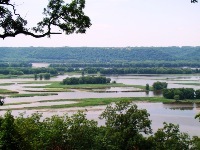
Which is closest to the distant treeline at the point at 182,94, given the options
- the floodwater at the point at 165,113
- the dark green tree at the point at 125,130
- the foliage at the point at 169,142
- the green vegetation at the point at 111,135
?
the floodwater at the point at 165,113

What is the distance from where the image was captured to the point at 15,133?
22.5 m

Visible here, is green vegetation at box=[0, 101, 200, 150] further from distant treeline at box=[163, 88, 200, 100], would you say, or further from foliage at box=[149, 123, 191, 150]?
distant treeline at box=[163, 88, 200, 100]

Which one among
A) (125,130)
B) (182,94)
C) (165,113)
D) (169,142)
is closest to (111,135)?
(125,130)

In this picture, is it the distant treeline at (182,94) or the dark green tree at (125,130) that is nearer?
the dark green tree at (125,130)

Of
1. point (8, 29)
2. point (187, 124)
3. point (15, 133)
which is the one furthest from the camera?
point (187, 124)

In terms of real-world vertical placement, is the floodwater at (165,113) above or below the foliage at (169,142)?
Result: below

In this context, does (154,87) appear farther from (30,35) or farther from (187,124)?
(30,35)

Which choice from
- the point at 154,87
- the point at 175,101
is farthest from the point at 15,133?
the point at 154,87

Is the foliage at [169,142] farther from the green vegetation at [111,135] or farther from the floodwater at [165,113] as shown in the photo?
the floodwater at [165,113]

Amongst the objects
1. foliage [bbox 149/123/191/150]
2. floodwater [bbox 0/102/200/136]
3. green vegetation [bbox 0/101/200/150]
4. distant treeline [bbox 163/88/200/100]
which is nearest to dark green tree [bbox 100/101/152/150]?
green vegetation [bbox 0/101/200/150]

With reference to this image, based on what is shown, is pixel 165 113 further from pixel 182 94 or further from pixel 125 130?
pixel 125 130

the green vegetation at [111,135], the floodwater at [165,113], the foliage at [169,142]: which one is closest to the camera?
the green vegetation at [111,135]

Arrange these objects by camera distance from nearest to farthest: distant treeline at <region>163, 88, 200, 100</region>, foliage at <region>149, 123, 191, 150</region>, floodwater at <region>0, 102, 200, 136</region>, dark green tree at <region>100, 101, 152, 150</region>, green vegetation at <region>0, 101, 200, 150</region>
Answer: green vegetation at <region>0, 101, 200, 150</region>, foliage at <region>149, 123, 191, 150</region>, dark green tree at <region>100, 101, 152, 150</region>, floodwater at <region>0, 102, 200, 136</region>, distant treeline at <region>163, 88, 200, 100</region>

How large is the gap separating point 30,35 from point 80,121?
2067 cm
